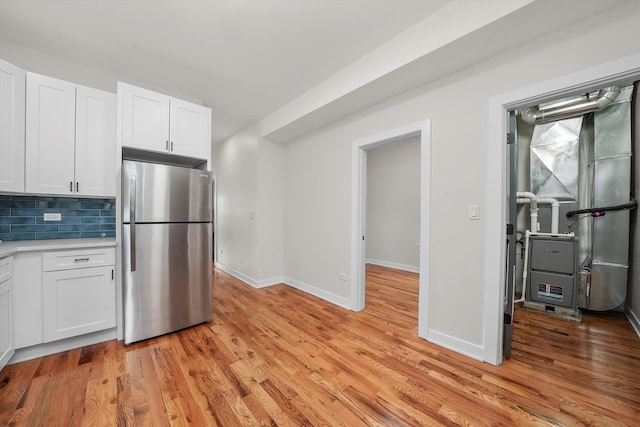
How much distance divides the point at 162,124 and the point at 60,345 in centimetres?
214

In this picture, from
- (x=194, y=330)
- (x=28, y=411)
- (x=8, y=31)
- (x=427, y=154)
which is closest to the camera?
(x=28, y=411)

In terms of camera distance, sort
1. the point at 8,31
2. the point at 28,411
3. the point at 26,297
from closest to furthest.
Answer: the point at 28,411 < the point at 26,297 < the point at 8,31

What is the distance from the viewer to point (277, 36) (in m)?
2.14

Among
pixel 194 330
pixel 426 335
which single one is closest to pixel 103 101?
pixel 194 330

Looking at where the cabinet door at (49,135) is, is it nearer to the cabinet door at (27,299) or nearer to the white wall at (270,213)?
the cabinet door at (27,299)

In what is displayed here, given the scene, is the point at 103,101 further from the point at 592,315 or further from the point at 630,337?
the point at 592,315

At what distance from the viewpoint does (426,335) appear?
2277mm

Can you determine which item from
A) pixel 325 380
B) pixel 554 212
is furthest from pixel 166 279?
pixel 554 212

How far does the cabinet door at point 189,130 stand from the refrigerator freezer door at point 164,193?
349mm

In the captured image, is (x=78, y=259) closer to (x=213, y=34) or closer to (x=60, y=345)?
A: (x=60, y=345)

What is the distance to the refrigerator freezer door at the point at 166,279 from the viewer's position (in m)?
2.15

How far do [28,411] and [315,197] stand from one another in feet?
10.1

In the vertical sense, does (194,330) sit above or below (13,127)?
below

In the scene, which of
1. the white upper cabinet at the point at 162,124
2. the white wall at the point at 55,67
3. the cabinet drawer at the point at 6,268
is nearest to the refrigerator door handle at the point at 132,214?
the white upper cabinet at the point at 162,124
